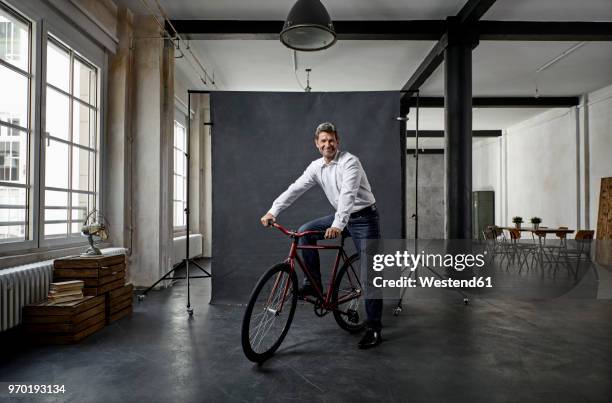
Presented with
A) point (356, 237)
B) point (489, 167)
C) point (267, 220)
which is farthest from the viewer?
point (489, 167)

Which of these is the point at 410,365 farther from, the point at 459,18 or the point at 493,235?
the point at 493,235

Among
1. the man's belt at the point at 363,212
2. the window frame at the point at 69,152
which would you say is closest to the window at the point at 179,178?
A: the window frame at the point at 69,152

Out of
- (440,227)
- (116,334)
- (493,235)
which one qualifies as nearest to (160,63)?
(116,334)

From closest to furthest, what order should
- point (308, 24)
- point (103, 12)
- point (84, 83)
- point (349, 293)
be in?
1. point (349, 293)
2. point (308, 24)
3. point (84, 83)
4. point (103, 12)

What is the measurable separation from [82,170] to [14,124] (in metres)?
1.30

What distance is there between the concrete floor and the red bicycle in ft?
0.46

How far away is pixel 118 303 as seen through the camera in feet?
13.4

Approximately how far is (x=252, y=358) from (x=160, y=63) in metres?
4.47

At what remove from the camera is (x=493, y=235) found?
8508mm

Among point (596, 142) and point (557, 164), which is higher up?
point (596, 142)

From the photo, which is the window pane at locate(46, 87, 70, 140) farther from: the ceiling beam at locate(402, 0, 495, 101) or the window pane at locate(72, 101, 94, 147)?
the ceiling beam at locate(402, 0, 495, 101)

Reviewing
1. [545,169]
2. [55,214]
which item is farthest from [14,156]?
[545,169]

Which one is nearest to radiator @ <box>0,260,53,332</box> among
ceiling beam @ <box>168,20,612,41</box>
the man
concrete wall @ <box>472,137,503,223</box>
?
the man

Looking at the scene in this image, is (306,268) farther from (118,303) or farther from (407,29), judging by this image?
(407,29)
